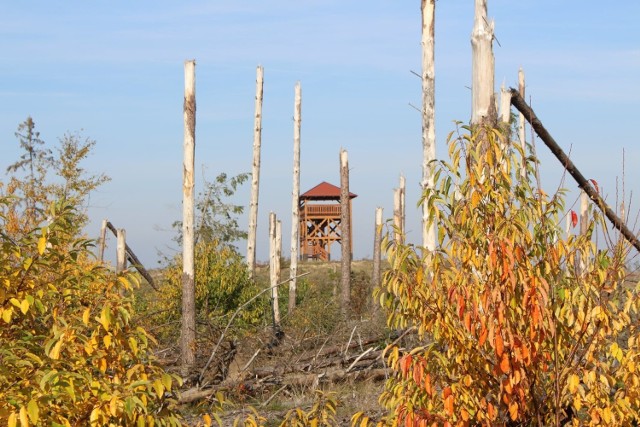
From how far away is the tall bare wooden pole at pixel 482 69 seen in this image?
275 inches

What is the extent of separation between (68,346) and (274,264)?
23121 millimetres

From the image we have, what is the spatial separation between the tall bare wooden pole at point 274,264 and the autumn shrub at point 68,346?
51.9 ft

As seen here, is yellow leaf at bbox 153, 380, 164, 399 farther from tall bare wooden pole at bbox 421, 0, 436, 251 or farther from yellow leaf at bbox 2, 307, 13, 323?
tall bare wooden pole at bbox 421, 0, 436, 251

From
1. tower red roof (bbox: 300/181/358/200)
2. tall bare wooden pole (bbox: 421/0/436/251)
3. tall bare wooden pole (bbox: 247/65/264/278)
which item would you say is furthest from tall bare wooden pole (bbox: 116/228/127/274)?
tower red roof (bbox: 300/181/358/200)

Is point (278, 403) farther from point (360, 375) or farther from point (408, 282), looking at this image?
point (408, 282)

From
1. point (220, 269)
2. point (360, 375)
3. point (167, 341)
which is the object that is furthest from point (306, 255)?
point (360, 375)

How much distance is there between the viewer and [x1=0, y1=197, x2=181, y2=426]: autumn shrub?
404cm

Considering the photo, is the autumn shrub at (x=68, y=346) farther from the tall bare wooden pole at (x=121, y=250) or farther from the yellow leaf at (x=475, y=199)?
the tall bare wooden pole at (x=121, y=250)

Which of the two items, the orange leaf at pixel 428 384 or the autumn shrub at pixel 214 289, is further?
the autumn shrub at pixel 214 289

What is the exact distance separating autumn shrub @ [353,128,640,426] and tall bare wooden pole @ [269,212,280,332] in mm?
15729

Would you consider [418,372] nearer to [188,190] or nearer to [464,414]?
[464,414]

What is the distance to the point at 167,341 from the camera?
61.4ft

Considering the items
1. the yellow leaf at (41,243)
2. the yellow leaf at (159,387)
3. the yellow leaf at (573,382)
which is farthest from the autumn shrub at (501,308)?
the yellow leaf at (41,243)

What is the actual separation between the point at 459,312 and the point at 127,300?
5.92 ft
